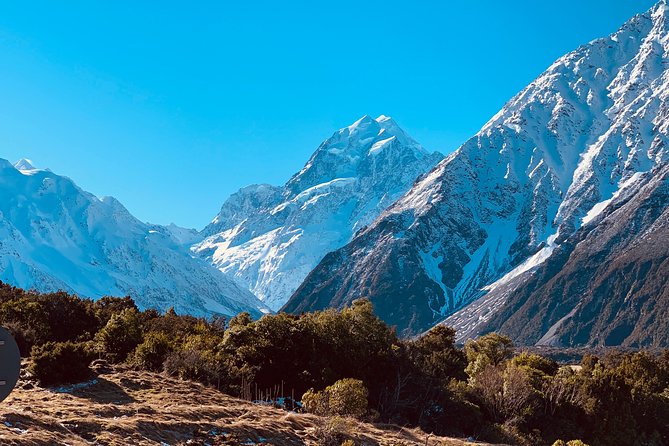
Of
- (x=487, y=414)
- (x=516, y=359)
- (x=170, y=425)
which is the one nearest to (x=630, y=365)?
(x=516, y=359)

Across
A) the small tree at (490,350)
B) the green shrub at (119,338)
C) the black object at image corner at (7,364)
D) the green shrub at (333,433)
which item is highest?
the small tree at (490,350)

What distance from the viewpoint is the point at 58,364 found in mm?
41188

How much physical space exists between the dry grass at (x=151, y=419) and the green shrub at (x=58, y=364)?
95 cm

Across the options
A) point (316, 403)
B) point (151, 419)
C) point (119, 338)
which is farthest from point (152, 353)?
point (151, 419)

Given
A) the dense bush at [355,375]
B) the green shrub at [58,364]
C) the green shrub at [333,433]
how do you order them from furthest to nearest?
the dense bush at [355,375]
the green shrub at [58,364]
the green shrub at [333,433]

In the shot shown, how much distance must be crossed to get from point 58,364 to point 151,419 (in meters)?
8.84

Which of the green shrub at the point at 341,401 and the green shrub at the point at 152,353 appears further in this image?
the green shrub at the point at 152,353

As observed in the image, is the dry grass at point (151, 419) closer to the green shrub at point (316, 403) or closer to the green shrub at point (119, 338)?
the green shrub at point (316, 403)

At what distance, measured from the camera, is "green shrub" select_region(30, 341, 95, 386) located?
134 feet

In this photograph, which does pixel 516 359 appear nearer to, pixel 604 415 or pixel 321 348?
pixel 604 415

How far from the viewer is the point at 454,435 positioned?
→ 2143 inches

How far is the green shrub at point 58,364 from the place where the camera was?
134 feet

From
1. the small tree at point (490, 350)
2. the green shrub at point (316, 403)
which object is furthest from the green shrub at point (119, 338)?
the small tree at point (490, 350)

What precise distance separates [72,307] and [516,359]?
1934 inches
